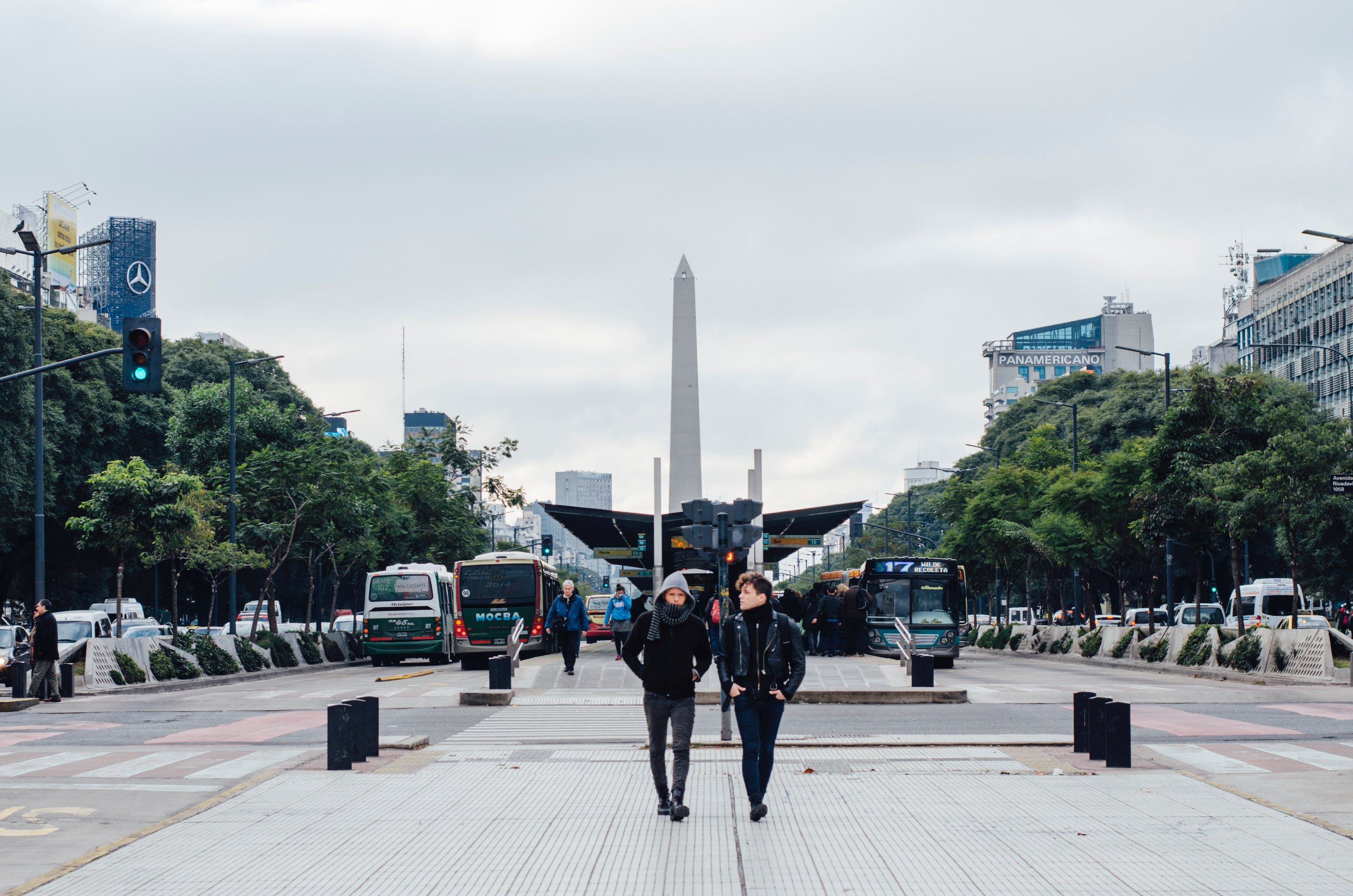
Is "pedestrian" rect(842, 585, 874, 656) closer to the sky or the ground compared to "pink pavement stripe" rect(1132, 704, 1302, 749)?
closer to the sky

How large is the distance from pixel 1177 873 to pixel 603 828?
337cm

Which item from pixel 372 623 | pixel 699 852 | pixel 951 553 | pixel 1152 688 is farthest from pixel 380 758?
pixel 951 553

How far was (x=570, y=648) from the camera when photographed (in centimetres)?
2427

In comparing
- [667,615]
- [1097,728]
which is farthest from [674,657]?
[1097,728]

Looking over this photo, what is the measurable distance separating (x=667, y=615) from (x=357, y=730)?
159 inches

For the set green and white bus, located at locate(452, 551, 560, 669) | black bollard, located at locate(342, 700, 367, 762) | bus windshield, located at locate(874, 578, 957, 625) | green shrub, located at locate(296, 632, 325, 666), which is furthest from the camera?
green shrub, located at locate(296, 632, 325, 666)

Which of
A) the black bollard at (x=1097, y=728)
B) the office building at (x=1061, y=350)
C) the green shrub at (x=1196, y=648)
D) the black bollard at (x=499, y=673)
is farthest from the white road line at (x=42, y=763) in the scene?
the office building at (x=1061, y=350)

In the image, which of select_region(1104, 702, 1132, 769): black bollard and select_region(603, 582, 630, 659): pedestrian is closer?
select_region(1104, 702, 1132, 769): black bollard

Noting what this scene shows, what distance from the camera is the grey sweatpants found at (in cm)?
931

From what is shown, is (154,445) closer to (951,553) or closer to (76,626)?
(76,626)

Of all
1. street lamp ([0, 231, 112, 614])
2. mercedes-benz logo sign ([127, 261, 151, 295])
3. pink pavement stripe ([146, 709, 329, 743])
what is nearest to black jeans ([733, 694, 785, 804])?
pink pavement stripe ([146, 709, 329, 743])

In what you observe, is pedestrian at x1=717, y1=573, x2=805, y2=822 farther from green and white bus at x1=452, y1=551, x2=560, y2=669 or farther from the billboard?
the billboard

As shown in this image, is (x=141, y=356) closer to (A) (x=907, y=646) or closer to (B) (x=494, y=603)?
(A) (x=907, y=646)

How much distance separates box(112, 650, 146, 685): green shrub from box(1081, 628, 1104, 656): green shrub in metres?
23.8
